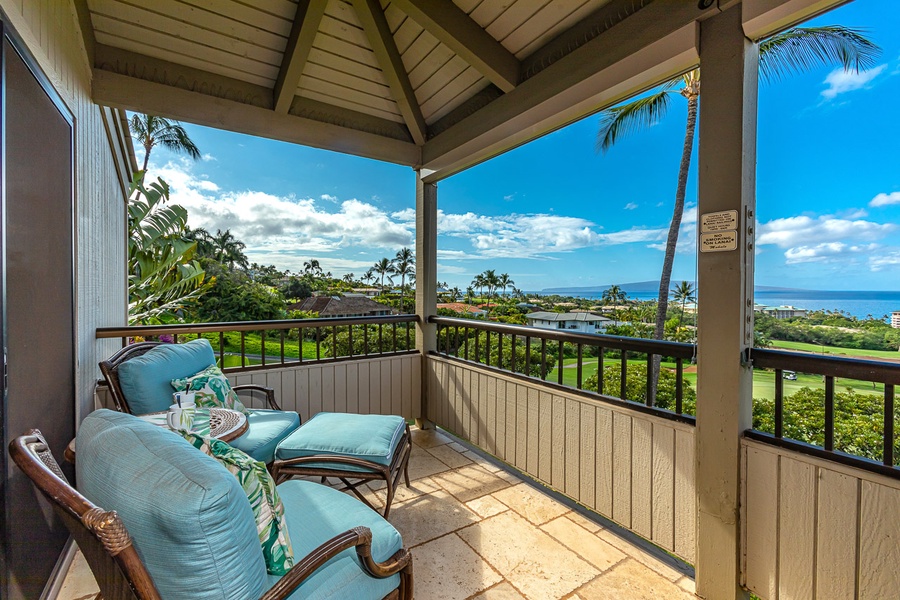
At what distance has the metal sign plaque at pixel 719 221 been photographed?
1.70m

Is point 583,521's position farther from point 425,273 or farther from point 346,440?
point 425,273

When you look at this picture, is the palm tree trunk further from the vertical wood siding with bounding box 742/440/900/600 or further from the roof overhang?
Result: the vertical wood siding with bounding box 742/440/900/600

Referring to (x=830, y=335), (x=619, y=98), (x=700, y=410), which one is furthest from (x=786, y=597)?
(x=619, y=98)

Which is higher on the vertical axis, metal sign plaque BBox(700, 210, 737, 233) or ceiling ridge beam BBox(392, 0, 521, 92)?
ceiling ridge beam BBox(392, 0, 521, 92)

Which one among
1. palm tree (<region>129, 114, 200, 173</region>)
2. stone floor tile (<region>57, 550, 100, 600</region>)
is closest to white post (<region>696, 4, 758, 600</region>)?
stone floor tile (<region>57, 550, 100, 600</region>)

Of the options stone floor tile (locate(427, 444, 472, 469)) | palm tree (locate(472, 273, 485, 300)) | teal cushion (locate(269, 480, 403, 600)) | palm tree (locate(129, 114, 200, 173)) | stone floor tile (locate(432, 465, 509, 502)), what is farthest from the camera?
palm tree (locate(129, 114, 200, 173))

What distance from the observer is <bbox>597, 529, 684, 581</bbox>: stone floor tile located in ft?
6.70

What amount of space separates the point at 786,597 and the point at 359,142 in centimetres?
399

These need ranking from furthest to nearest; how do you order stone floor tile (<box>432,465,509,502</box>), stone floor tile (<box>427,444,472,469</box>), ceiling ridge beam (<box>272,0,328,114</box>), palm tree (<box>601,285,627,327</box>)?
palm tree (<box>601,285,627,327</box>), stone floor tile (<box>427,444,472,469</box>), stone floor tile (<box>432,465,509,502</box>), ceiling ridge beam (<box>272,0,328,114</box>)

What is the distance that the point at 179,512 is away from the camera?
2.67ft

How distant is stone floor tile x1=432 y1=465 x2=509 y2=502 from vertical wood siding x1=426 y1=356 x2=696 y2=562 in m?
0.19

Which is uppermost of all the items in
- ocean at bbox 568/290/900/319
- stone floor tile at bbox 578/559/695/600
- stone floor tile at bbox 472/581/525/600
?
ocean at bbox 568/290/900/319

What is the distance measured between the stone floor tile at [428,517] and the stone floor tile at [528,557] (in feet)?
0.37

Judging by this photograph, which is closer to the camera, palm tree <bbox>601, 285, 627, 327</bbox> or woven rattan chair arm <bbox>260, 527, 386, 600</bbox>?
woven rattan chair arm <bbox>260, 527, 386, 600</bbox>
